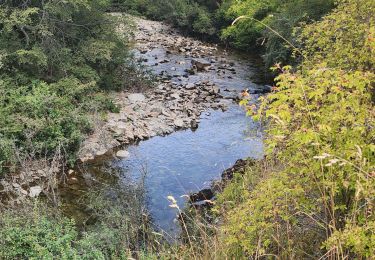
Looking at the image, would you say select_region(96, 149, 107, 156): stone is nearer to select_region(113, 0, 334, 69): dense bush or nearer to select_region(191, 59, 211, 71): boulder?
select_region(113, 0, 334, 69): dense bush

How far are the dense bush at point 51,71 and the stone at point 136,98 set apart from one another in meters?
0.79

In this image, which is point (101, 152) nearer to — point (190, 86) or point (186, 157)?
point (186, 157)

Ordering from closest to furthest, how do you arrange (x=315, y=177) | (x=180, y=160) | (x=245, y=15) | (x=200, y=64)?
(x=315, y=177), (x=180, y=160), (x=245, y=15), (x=200, y=64)

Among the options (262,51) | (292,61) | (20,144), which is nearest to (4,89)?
(20,144)

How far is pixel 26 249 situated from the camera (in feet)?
20.0

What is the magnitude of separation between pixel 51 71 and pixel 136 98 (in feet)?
11.1

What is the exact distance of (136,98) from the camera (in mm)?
14938

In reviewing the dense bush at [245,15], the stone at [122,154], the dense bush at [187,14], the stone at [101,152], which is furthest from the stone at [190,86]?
the dense bush at [187,14]

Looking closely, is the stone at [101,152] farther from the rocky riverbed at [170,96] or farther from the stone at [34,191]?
the stone at [34,191]

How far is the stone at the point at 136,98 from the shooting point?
14.8 meters

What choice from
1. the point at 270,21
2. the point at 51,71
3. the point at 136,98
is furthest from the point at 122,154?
the point at 270,21

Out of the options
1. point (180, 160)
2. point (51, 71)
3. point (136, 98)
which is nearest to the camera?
point (180, 160)

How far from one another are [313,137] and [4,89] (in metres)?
9.70

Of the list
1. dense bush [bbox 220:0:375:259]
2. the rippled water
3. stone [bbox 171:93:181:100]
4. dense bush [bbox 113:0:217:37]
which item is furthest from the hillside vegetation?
dense bush [bbox 113:0:217:37]
